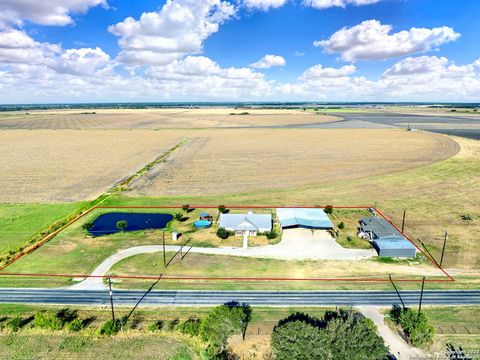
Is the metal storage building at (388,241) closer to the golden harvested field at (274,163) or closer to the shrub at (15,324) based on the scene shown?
the golden harvested field at (274,163)

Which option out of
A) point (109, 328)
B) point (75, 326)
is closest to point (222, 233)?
point (109, 328)

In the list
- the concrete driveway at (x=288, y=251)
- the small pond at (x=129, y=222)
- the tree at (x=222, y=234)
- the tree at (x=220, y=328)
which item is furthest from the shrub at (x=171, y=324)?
the small pond at (x=129, y=222)

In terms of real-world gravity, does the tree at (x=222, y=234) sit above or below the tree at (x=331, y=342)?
below

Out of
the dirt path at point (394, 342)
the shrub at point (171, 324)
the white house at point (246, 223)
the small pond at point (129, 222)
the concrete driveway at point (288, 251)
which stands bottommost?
the dirt path at point (394, 342)

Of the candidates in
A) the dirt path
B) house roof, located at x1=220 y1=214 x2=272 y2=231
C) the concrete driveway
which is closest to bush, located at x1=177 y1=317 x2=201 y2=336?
the concrete driveway

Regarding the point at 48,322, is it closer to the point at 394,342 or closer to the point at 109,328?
the point at 109,328

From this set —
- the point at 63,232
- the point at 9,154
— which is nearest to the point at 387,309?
the point at 63,232
